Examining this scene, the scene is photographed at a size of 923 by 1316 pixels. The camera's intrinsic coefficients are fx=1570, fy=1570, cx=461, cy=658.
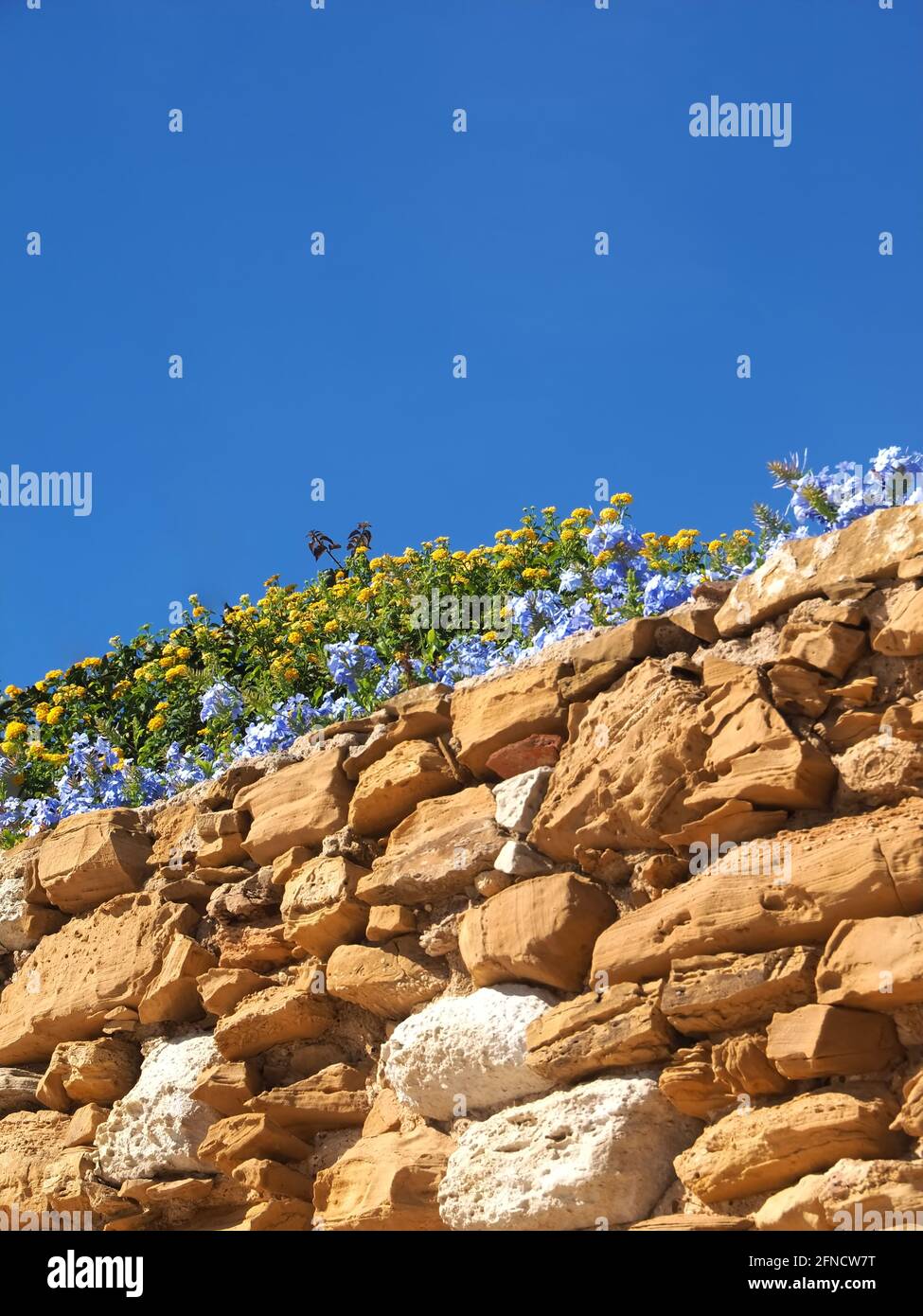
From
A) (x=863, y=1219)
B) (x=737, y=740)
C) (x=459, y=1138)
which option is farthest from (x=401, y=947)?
(x=863, y=1219)

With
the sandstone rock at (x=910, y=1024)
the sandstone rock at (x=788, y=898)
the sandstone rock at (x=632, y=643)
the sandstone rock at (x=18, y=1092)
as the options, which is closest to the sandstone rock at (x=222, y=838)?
the sandstone rock at (x=18, y=1092)

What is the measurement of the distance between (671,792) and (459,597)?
11.0 ft

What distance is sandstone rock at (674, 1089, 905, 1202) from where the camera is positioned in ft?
9.68

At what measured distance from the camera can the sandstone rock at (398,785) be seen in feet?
14.0

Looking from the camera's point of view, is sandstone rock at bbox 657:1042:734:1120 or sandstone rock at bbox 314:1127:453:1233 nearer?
sandstone rock at bbox 657:1042:734:1120

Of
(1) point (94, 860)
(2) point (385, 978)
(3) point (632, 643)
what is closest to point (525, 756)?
(3) point (632, 643)

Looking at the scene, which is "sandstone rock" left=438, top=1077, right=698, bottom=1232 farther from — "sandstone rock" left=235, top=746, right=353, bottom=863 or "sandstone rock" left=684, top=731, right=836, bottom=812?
"sandstone rock" left=235, top=746, right=353, bottom=863

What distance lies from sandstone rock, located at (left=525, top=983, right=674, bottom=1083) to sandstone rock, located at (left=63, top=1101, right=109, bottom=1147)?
5.67 feet

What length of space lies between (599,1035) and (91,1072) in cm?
Result: 197

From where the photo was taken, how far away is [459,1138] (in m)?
3.78

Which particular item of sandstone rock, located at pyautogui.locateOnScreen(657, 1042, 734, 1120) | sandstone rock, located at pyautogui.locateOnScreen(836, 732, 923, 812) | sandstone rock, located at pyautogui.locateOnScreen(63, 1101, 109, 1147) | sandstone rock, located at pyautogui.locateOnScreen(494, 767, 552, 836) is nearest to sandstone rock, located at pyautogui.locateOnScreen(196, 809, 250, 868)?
sandstone rock, located at pyautogui.locateOnScreen(63, 1101, 109, 1147)

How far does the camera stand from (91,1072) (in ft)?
15.6
